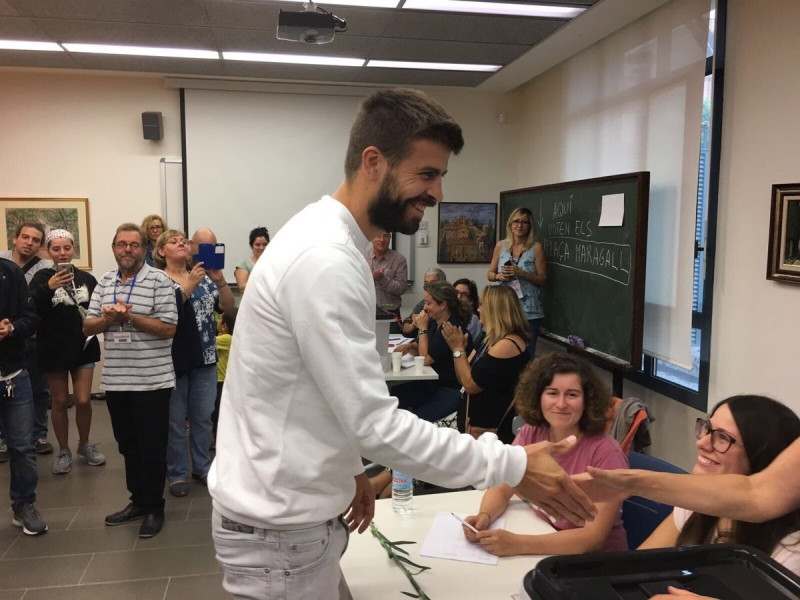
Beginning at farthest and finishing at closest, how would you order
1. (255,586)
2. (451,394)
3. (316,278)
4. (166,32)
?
(166,32)
(451,394)
(255,586)
(316,278)

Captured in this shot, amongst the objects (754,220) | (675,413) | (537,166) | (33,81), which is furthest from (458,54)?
(33,81)

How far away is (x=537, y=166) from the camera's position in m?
6.03

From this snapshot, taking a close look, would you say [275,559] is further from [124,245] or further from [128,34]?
[128,34]

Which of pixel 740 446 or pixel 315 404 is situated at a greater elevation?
pixel 315 404

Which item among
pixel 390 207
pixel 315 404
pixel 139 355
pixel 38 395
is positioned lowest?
pixel 38 395

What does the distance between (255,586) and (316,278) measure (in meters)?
0.59

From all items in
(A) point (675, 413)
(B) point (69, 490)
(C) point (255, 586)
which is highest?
(C) point (255, 586)

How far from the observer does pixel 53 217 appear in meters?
5.90

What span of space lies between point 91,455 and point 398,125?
3.85 m

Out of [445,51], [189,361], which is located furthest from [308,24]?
[189,361]

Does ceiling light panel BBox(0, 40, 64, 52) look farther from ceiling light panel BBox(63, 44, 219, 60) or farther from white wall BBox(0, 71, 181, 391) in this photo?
white wall BBox(0, 71, 181, 391)

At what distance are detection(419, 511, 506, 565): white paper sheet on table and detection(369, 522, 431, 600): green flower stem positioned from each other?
0.06 metres

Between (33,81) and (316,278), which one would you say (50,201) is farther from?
(316,278)

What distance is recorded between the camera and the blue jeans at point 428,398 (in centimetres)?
386
